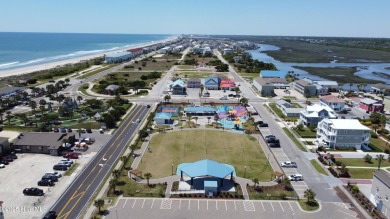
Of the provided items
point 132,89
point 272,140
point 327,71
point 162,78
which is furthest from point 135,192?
point 327,71

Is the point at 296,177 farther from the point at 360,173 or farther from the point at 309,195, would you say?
the point at 360,173

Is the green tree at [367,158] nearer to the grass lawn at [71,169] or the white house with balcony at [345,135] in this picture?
the white house with balcony at [345,135]

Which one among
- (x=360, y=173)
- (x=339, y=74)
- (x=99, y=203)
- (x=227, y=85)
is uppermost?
(x=339, y=74)

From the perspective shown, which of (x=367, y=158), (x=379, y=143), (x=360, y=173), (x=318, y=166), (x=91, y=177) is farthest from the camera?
(x=379, y=143)

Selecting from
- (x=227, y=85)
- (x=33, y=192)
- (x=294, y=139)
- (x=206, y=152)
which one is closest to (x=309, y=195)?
(x=206, y=152)

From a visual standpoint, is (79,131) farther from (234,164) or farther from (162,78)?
(162,78)

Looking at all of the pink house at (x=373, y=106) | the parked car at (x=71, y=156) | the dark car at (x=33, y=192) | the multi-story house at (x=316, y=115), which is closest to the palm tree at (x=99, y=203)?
the dark car at (x=33, y=192)

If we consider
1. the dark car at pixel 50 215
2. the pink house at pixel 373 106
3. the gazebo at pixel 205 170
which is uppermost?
the pink house at pixel 373 106
